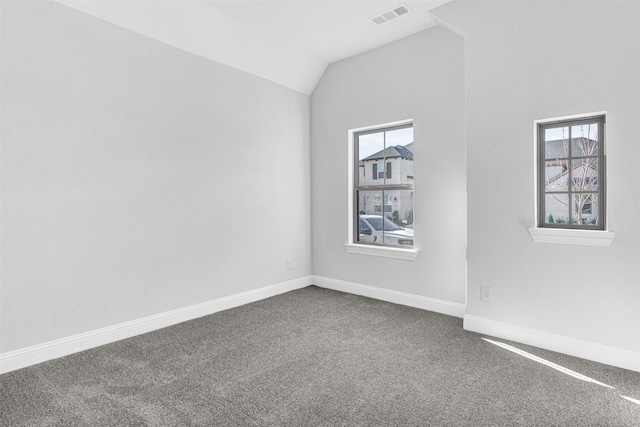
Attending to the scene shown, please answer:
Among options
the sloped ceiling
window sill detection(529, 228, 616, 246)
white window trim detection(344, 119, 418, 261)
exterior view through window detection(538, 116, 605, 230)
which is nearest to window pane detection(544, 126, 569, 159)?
exterior view through window detection(538, 116, 605, 230)

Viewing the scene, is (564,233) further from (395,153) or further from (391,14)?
(391,14)

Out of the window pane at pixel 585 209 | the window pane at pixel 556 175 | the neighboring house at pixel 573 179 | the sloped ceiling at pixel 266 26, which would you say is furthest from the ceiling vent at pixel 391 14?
the window pane at pixel 585 209

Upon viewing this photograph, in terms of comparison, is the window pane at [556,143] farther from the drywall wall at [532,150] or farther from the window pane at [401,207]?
the window pane at [401,207]

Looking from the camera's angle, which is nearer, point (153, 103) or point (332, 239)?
point (153, 103)

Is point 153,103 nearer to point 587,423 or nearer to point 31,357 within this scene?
point 31,357

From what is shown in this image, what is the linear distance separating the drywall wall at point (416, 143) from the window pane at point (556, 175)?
76 centimetres

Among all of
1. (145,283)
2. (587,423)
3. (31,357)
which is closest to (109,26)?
(145,283)

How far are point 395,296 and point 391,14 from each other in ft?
9.39

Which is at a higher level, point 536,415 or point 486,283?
point 486,283

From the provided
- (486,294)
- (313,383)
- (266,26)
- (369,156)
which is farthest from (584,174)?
(266,26)

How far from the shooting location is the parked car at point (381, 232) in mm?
4033

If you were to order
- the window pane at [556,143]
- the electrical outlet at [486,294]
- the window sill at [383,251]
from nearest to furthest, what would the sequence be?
the window pane at [556,143], the electrical outlet at [486,294], the window sill at [383,251]

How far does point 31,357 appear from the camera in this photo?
2.51 m

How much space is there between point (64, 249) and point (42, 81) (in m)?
1.23
